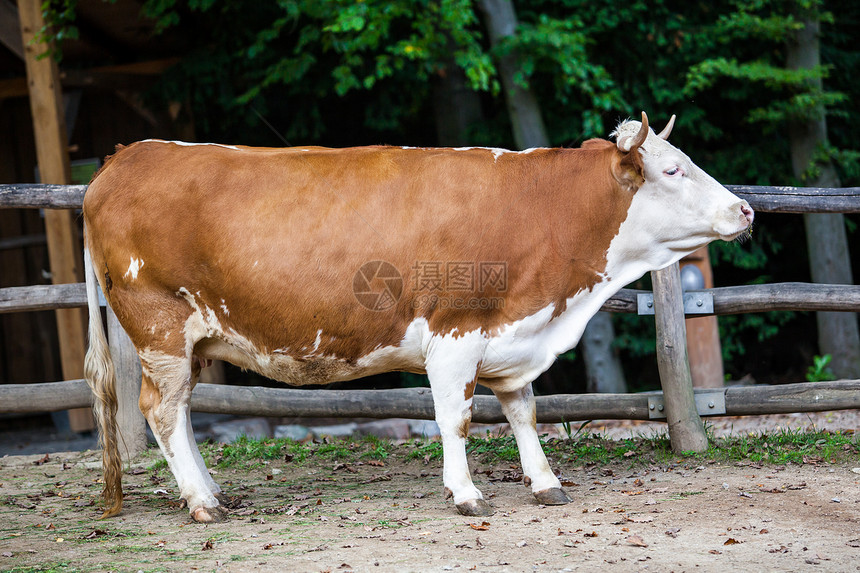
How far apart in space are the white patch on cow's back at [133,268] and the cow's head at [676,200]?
2.40 meters

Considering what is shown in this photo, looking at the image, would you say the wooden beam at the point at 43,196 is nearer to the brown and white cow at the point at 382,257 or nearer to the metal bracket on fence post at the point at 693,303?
the brown and white cow at the point at 382,257

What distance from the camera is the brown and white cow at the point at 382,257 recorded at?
421 cm

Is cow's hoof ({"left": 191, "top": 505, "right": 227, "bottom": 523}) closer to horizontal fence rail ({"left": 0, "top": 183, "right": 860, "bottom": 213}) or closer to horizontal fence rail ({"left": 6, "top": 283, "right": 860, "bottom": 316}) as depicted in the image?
horizontal fence rail ({"left": 6, "top": 283, "right": 860, "bottom": 316})

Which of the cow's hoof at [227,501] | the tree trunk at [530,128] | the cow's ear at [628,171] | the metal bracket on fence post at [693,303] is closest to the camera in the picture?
the cow's ear at [628,171]

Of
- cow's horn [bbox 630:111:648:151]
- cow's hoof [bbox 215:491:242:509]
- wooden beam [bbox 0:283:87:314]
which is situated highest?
cow's horn [bbox 630:111:648:151]

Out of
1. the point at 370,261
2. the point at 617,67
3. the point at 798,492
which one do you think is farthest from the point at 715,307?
the point at 617,67

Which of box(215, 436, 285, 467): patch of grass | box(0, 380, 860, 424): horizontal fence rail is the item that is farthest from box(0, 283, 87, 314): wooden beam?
box(215, 436, 285, 467): patch of grass

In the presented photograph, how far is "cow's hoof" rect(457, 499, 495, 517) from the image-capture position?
4137 mm

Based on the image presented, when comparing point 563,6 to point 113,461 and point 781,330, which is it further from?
point 113,461

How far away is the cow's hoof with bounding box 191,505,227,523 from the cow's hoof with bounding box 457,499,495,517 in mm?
1155

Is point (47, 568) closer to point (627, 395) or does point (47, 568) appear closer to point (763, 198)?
point (627, 395)

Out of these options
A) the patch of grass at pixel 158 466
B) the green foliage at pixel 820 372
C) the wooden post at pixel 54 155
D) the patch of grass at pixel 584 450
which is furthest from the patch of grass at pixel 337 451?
the green foliage at pixel 820 372

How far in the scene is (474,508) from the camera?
4141 millimetres

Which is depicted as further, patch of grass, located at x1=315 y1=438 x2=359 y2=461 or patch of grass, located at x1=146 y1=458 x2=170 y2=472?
patch of grass, located at x1=315 y1=438 x2=359 y2=461
